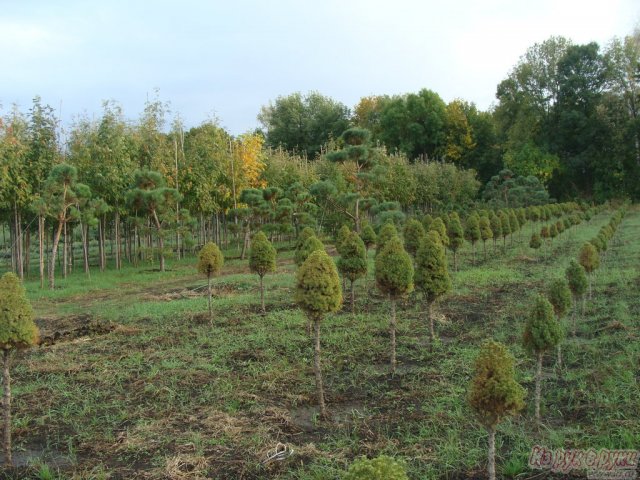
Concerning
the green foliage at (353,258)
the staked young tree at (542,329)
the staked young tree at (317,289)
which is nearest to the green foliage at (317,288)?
the staked young tree at (317,289)

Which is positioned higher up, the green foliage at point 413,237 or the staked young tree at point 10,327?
the green foliage at point 413,237

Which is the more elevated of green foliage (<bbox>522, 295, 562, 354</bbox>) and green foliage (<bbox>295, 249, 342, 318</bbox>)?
green foliage (<bbox>295, 249, 342, 318</bbox>)

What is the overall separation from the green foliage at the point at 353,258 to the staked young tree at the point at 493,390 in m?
6.74

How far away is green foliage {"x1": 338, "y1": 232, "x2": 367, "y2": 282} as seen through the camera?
11039mm

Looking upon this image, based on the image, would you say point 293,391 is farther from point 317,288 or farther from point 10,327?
point 10,327

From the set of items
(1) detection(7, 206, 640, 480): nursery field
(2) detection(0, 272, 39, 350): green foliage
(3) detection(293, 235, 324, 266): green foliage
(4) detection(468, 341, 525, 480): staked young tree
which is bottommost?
(1) detection(7, 206, 640, 480): nursery field

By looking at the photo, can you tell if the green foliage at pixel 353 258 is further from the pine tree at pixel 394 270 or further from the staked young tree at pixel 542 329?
the staked young tree at pixel 542 329

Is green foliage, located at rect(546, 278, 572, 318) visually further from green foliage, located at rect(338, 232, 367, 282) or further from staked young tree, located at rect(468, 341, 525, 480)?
green foliage, located at rect(338, 232, 367, 282)

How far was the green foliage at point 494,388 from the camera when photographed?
420 cm

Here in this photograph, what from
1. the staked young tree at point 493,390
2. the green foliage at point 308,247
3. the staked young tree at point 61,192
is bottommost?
the staked young tree at point 493,390

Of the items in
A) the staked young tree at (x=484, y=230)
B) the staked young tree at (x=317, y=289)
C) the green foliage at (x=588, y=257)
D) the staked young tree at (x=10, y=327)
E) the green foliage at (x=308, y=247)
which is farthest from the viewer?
the staked young tree at (x=484, y=230)

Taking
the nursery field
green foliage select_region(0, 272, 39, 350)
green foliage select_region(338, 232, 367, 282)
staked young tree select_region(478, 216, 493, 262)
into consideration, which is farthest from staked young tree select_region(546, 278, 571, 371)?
staked young tree select_region(478, 216, 493, 262)

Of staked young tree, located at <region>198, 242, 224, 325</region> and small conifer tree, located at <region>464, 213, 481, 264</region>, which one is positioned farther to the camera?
small conifer tree, located at <region>464, 213, 481, 264</region>

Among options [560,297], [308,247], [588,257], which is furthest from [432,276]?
[308,247]
